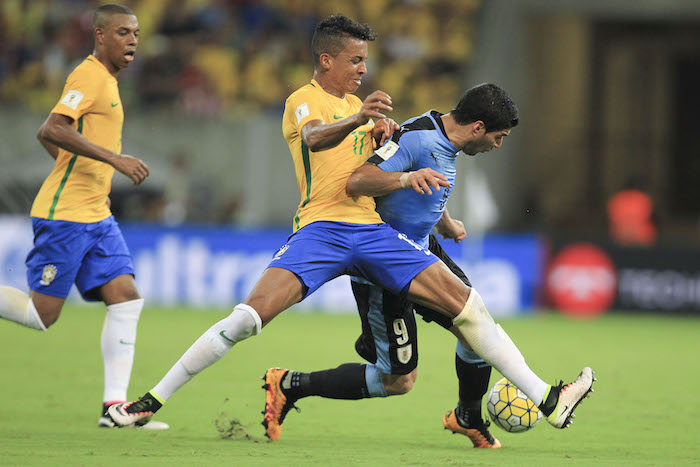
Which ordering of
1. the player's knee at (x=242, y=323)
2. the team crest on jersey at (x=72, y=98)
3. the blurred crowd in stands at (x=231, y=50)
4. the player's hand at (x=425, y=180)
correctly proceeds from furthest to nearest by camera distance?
the blurred crowd in stands at (x=231, y=50), the team crest on jersey at (x=72, y=98), the player's knee at (x=242, y=323), the player's hand at (x=425, y=180)

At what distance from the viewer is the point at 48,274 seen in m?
6.16

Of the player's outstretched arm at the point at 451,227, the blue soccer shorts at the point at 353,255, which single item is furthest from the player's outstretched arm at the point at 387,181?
the player's outstretched arm at the point at 451,227

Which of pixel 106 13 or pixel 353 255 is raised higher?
pixel 106 13

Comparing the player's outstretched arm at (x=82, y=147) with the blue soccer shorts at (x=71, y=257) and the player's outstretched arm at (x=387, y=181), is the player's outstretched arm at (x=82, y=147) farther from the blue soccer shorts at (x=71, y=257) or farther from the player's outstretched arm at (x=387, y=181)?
the player's outstretched arm at (x=387, y=181)

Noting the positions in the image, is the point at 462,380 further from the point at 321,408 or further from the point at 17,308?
the point at 17,308

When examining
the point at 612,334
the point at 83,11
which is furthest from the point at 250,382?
the point at 83,11

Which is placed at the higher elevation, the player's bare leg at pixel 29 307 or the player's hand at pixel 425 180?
the player's hand at pixel 425 180

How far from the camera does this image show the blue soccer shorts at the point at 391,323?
18.5ft

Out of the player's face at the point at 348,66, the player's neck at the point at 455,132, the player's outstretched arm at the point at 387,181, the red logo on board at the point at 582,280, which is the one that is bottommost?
the red logo on board at the point at 582,280

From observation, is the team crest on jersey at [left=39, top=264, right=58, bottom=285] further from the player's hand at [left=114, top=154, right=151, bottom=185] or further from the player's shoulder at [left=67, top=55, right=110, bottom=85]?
the player's shoulder at [left=67, top=55, right=110, bottom=85]

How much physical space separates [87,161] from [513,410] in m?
2.93

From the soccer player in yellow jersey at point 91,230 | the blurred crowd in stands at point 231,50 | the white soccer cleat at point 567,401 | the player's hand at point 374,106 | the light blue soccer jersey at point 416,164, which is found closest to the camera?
the player's hand at point 374,106

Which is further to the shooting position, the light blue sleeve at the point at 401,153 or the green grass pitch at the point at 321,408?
the light blue sleeve at the point at 401,153

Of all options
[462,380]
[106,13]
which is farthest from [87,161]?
[462,380]
